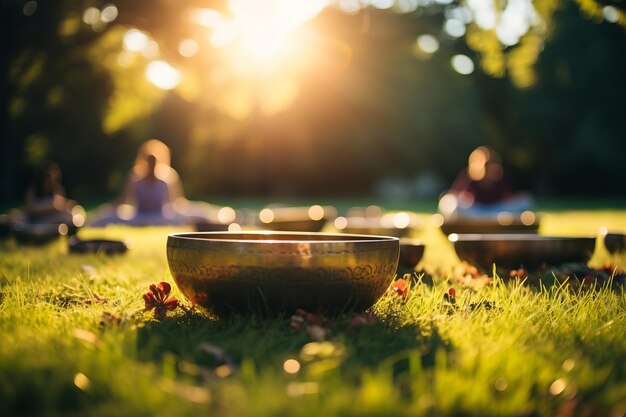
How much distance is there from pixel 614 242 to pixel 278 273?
4.53 meters

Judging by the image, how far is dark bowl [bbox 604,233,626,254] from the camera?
6607mm

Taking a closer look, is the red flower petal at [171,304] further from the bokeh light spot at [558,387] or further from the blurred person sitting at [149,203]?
the blurred person sitting at [149,203]

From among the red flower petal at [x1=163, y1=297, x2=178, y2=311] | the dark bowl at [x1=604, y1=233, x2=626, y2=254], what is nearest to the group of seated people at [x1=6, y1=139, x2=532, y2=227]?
the dark bowl at [x1=604, y1=233, x2=626, y2=254]

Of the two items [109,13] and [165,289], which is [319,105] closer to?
[109,13]

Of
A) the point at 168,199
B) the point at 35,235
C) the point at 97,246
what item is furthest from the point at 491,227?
the point at 168,199

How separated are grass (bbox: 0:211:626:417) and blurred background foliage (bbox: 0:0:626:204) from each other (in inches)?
413

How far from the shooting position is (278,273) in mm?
3189

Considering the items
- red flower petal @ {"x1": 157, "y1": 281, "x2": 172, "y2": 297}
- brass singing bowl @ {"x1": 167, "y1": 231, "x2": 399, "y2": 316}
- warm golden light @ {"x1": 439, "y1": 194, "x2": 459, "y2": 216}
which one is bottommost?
red flower petal @ {"x1": 157, "y1": 281, "x2": 172, "y2": 297}

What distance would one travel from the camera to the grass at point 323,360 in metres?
2.06

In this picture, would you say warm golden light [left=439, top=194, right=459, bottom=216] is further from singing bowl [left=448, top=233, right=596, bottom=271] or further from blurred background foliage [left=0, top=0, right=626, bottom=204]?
singing bowl [left=448, top=233, right=596, bottom=271]

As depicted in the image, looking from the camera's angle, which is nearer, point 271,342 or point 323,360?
point 323,360

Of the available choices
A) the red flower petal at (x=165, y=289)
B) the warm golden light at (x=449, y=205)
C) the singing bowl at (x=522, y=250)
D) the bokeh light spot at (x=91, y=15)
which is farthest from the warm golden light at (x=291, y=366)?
the bokeh light spot at (x=91, y=15)

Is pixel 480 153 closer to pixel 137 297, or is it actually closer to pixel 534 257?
pixel 534 257

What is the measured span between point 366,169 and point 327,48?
17062mm
